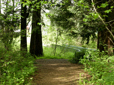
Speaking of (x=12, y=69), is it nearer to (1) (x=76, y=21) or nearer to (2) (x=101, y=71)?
(2) (x=101, y=71)

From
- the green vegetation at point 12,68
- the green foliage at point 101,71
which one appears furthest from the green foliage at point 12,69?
the green foliage at point 101,71

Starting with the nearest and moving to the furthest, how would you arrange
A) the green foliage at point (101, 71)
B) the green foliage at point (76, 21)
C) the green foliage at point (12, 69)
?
the green foliage at point (101, 71), the green foliage at point (12, 69), the green foliage at point (76, 21)

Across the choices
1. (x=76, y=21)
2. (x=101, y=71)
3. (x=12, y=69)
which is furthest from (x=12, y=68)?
(x=76, y=21)

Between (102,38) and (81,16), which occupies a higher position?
(81,16)

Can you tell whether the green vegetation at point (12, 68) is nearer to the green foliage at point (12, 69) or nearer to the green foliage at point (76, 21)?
the green foliage at point (12, 69)

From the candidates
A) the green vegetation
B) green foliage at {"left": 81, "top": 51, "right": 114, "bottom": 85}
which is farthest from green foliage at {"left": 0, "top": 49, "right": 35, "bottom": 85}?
green foliage at {"left": 81, "top": 51, "right": 114, "bottom": 85}

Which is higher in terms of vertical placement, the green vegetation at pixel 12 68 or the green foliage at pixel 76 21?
the green foliage at pixel 76 21

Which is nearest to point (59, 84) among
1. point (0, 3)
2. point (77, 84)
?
point (77, 84)

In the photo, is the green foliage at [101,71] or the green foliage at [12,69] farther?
the green foliage at [12,69]

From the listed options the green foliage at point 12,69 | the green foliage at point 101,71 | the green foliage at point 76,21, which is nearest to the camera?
the green foliage at point 101,71

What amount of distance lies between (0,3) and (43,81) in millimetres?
5727

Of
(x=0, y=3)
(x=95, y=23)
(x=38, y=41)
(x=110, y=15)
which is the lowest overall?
(x=38, y=41)

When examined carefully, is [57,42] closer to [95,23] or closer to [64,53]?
[64,53]

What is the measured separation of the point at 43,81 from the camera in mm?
5898
